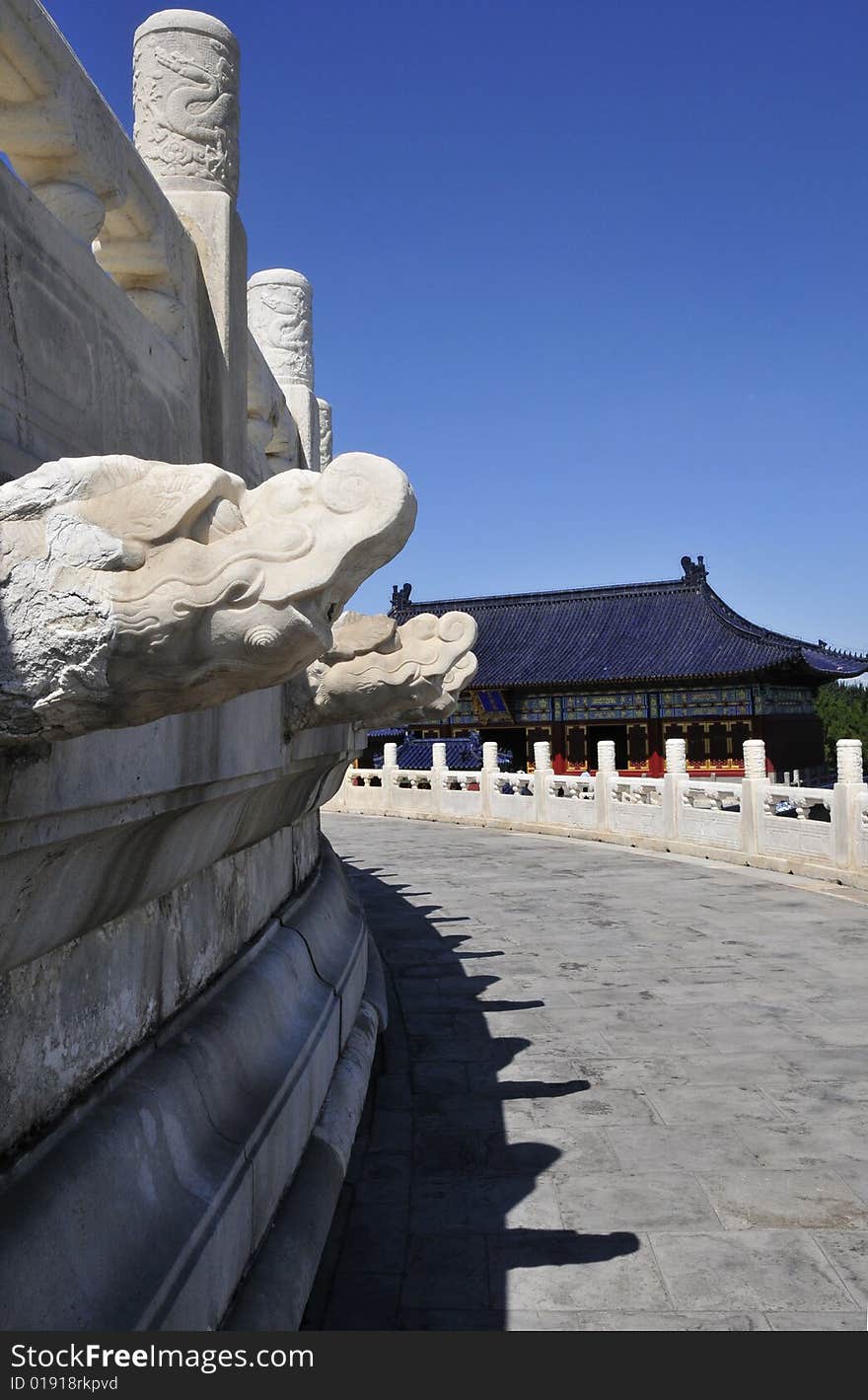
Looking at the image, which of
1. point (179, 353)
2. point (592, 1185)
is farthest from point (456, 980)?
point (179, 353)

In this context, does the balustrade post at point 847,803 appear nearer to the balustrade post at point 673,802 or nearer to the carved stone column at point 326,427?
the balustrade post at point 673,802

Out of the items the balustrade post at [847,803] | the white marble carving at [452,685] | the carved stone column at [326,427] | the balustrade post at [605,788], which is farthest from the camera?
Answer: the balustrade post at [605,788]

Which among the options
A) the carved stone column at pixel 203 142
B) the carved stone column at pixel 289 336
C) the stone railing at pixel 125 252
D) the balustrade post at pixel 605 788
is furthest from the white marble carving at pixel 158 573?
the balustrade post at pixel 605 788

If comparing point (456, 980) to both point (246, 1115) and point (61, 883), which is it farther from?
point (61, 883)

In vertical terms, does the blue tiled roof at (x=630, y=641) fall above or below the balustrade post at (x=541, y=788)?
above

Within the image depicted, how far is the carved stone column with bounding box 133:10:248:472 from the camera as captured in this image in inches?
140

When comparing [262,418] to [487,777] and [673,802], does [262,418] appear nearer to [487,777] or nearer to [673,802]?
[673,802]

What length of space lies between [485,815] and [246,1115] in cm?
1701

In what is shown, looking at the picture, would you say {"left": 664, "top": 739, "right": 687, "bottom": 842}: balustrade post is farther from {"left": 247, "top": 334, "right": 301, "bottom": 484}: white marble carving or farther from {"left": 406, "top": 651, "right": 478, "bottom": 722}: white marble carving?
{"left": 247, "top": 334, "right": 301, "bottom": 484}: white marble carving

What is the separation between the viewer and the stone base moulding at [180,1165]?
85.3 inches

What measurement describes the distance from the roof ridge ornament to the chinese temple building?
30 mm

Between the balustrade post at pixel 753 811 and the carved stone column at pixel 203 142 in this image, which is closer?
the carved stone column at pixel 203 142

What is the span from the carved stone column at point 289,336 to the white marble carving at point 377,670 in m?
1.75

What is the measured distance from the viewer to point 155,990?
3.11m
